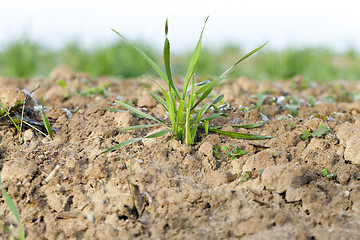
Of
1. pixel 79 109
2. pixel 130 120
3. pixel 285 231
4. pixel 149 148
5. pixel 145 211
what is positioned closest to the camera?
pixel 285 231

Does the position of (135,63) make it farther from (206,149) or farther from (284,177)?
(284,177)

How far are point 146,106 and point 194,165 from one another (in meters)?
0.81

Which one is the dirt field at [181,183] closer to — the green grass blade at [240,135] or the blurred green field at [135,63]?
the green grass blade at [240,135]

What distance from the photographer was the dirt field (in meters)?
1.70

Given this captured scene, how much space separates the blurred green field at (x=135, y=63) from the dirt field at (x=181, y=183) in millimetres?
2788

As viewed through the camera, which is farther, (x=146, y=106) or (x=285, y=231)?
(x=146, y=106)

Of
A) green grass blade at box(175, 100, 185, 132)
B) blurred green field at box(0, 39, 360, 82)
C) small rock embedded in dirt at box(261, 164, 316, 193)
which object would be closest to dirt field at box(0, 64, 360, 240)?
small rock embedded in dirt at box(261, 164, 316, 193)

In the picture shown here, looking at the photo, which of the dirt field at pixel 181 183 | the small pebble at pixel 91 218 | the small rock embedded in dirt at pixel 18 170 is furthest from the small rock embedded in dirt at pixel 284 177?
the small rock embedded in dirt at pixel 18 170

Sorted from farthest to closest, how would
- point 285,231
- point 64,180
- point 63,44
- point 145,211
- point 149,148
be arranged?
point 63,44 < point 149,148 < point 64,180 < point 145,211 < point 285,231

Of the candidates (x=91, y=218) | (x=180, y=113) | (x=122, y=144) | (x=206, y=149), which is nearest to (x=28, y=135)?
(x=122, y=144)

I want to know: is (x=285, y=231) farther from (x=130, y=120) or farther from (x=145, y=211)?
(x=130, y=120)

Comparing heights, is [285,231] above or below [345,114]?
below

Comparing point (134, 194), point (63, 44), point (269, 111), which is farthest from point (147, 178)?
point (63, 44)

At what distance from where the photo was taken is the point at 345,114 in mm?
2752
